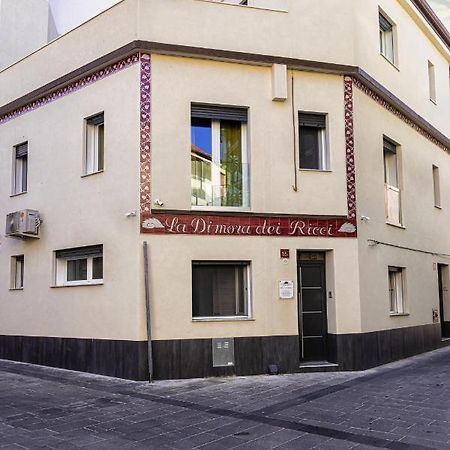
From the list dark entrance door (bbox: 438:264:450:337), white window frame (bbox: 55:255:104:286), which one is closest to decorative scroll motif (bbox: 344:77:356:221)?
white window frame (bbox: 55:255:104:286)

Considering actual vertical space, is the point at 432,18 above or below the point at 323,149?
above

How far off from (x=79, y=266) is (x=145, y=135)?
3.50 metres

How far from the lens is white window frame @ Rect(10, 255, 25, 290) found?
1377 centimetres

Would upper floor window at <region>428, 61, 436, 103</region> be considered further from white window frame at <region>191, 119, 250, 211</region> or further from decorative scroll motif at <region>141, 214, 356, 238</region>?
white window frame at <region>191, 119, 250, 211</region>

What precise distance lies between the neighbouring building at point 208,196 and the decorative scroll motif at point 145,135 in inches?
1.1

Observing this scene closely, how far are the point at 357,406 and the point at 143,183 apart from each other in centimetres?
567

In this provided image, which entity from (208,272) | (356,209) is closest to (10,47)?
(208,272)

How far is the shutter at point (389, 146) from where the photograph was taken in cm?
1391

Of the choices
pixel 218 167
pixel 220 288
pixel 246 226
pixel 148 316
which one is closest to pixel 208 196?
pixel 218 167

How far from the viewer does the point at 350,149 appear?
39.3ft

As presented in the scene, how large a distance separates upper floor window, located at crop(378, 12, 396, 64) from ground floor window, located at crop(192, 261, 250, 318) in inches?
291

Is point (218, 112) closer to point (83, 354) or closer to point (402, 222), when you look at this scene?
point (83, 354)

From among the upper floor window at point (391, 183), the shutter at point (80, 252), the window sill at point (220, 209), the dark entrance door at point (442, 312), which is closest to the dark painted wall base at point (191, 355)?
the shutter at point (80, 252)

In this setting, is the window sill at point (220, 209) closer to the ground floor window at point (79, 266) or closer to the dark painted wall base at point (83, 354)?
the ground floor window at point (79, 266)
